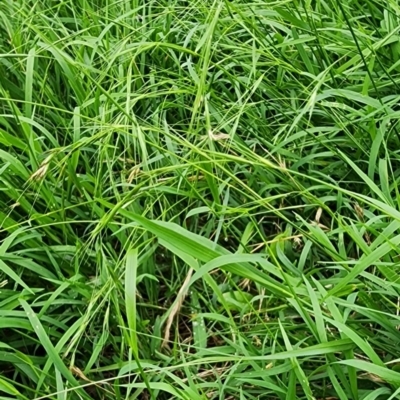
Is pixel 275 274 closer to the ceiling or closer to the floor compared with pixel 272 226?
closer to the ceiling

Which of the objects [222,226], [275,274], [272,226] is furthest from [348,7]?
[275,274]

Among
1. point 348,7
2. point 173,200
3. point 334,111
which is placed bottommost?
point 173,200

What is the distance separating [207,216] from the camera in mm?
1424

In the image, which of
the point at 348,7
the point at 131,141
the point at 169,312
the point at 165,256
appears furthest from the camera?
the point at 348,7

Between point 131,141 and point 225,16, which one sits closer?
point 131,141

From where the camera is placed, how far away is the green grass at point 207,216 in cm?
105

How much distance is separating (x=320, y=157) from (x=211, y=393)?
562mm

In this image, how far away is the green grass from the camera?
105 cm

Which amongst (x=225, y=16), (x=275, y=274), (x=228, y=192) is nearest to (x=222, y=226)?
(x=228, y=192)

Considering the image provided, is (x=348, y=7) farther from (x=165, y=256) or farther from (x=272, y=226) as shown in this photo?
(x=165, y=256)

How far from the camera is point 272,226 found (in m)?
1.41

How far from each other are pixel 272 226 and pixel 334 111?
0.86 ft

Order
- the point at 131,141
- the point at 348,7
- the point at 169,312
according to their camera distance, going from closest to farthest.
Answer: the point at 169,312, the point at 131,141, the point at 348,7

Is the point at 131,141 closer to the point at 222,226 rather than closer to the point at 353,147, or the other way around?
the point at 222,226
